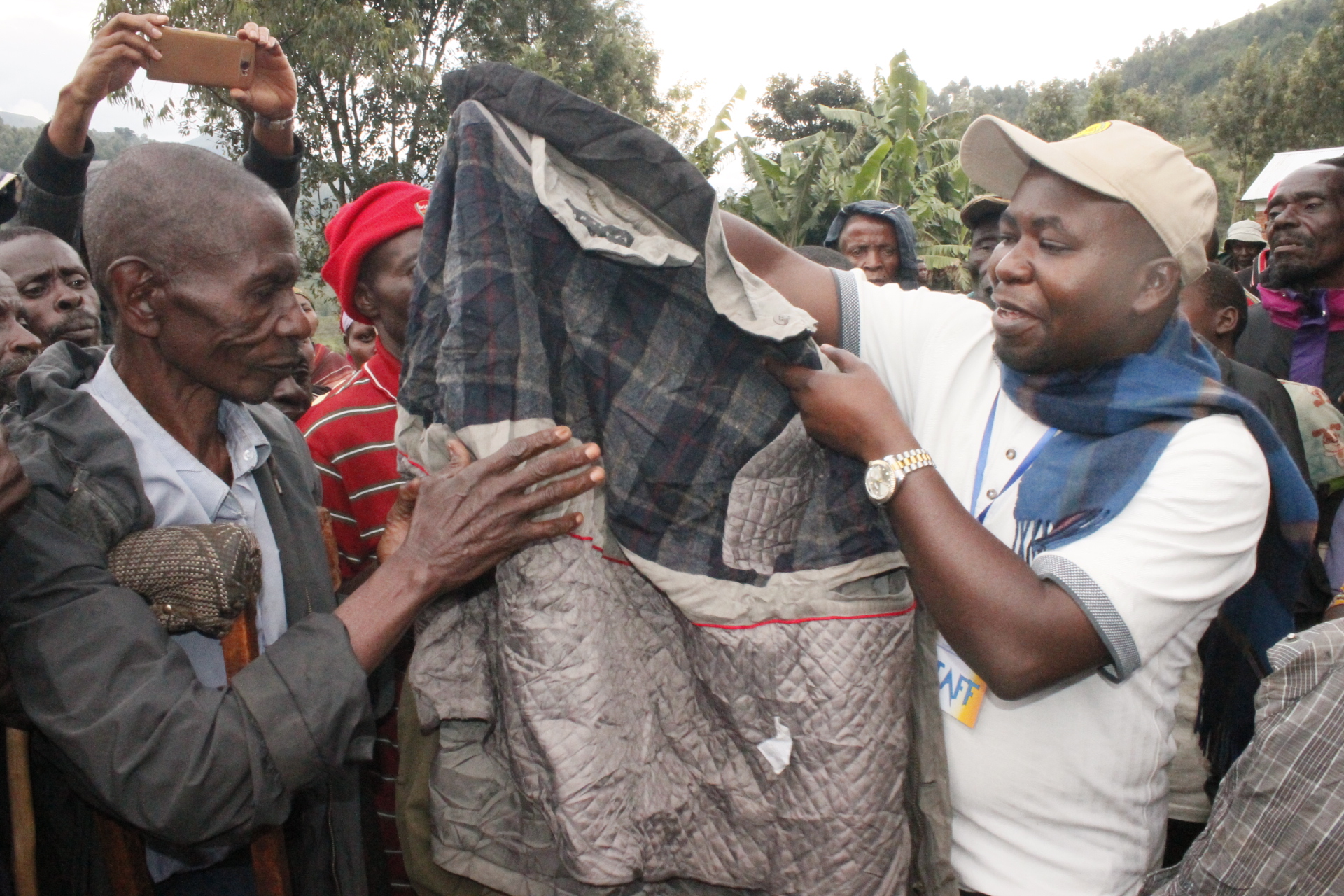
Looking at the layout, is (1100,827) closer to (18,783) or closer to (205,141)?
(18,783)

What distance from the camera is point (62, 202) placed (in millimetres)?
2699

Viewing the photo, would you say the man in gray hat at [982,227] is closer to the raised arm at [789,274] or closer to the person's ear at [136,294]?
the raised arm at [789,274]

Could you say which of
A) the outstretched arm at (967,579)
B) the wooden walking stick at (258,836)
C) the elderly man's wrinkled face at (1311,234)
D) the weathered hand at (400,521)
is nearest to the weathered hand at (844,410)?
the outstretched arm at (967,579)

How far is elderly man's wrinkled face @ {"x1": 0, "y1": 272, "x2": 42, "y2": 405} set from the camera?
2.28 m

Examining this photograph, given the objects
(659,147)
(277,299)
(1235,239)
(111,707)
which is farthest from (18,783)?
(1235,239)

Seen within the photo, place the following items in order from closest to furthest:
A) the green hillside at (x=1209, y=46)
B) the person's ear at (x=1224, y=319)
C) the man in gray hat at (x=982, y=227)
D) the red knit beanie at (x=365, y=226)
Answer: the red knit beanie at (x=365, y=226)
the person's ear at (x=1224, y=319)
the man in gray hat at (x=982, y=227)
the green hillside at (x=1209, y=46)

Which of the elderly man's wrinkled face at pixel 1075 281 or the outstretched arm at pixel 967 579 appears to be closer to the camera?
the outstretched arm at pixel 967 579

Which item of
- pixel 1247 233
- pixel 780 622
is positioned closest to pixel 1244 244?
pixel 1247 233

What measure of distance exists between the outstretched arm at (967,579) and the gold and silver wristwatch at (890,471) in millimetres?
10

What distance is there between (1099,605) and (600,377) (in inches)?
34.2

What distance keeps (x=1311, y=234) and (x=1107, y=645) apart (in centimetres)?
345

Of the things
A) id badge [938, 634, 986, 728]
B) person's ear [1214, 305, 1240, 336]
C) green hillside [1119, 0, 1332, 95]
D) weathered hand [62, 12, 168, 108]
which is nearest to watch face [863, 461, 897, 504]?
id badge [938, 634, 986, 728]

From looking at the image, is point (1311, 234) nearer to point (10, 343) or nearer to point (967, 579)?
point (967, 579)

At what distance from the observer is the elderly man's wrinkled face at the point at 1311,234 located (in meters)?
3.74
